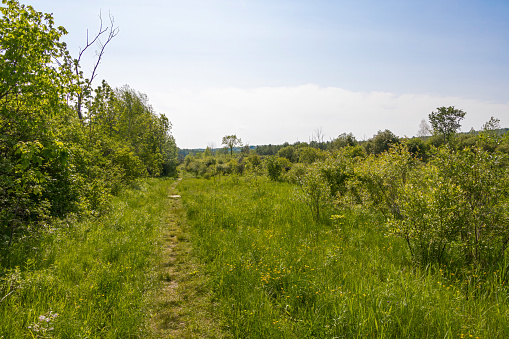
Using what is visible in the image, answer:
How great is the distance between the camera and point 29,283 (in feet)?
12.7

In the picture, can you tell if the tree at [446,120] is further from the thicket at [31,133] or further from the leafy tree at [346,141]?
the thicket at [31,133]

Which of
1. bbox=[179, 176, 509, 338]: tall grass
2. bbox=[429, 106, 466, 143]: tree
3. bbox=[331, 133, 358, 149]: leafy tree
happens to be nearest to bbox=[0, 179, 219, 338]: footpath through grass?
bbox=[179, 176, 509, 338]: tall grass

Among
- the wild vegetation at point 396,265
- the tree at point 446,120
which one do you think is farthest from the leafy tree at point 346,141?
the wild vegetation at point 396,265

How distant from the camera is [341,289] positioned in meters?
4.02

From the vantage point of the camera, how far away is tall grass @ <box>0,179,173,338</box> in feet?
10.4

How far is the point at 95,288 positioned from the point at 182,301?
5.27ft

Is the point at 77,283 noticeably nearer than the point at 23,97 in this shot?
Yes

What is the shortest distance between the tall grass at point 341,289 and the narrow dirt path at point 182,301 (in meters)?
0.27

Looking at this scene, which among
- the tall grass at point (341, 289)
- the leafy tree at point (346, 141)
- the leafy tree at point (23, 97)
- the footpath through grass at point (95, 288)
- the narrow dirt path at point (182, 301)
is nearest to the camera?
the tall grass at point (341, 289)

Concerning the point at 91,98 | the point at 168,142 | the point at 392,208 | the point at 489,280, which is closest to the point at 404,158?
the point at 392,208

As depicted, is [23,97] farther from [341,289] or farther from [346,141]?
[346,141]

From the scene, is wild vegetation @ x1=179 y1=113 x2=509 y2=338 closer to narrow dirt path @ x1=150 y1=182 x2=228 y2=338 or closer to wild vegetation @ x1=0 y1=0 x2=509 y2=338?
wild vegetation @ x1=0 y1=0 x2=509 y2=338

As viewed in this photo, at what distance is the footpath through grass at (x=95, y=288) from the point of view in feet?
10.7

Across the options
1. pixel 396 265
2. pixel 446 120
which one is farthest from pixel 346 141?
pixel 396 265
